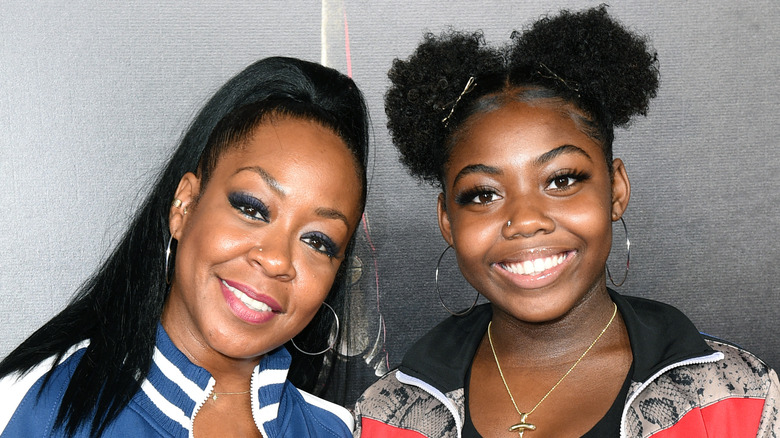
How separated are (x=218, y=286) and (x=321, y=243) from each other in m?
0.26

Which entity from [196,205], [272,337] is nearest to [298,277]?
[272,337]

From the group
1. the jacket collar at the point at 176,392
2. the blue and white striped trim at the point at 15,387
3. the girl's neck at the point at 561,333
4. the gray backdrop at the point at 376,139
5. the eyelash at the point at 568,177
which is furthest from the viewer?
the gray backdrop at the point at 376,139

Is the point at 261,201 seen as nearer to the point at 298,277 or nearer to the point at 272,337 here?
the point at 298,277

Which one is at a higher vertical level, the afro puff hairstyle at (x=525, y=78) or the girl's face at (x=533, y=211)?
the afro puff hairstyle at (x=525, y=78)

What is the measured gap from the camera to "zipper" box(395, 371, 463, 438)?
1.93 metres

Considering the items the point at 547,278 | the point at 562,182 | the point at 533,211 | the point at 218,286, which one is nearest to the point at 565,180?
the point at 562,182

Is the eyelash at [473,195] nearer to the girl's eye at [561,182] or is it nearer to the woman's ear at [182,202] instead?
the girl's eye at [561,182]

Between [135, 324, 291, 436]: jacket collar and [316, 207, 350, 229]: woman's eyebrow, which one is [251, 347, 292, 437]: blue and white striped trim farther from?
[316, 207, 350, 229]: woman's eyebrow

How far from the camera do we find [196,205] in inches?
A: 76.1

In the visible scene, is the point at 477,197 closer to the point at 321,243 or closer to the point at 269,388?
the point at 321,243

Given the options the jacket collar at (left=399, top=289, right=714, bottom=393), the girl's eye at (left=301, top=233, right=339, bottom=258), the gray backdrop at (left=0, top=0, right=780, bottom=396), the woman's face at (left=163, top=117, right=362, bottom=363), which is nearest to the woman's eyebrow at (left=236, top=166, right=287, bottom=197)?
the woman's face at (left=163, top=117, right=362, bottom=363)

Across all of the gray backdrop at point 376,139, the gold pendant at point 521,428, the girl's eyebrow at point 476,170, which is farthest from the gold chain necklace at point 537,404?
the gray backdrop at point 376,139

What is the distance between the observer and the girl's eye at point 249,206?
1.87m

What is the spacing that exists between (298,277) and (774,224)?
2.01m
